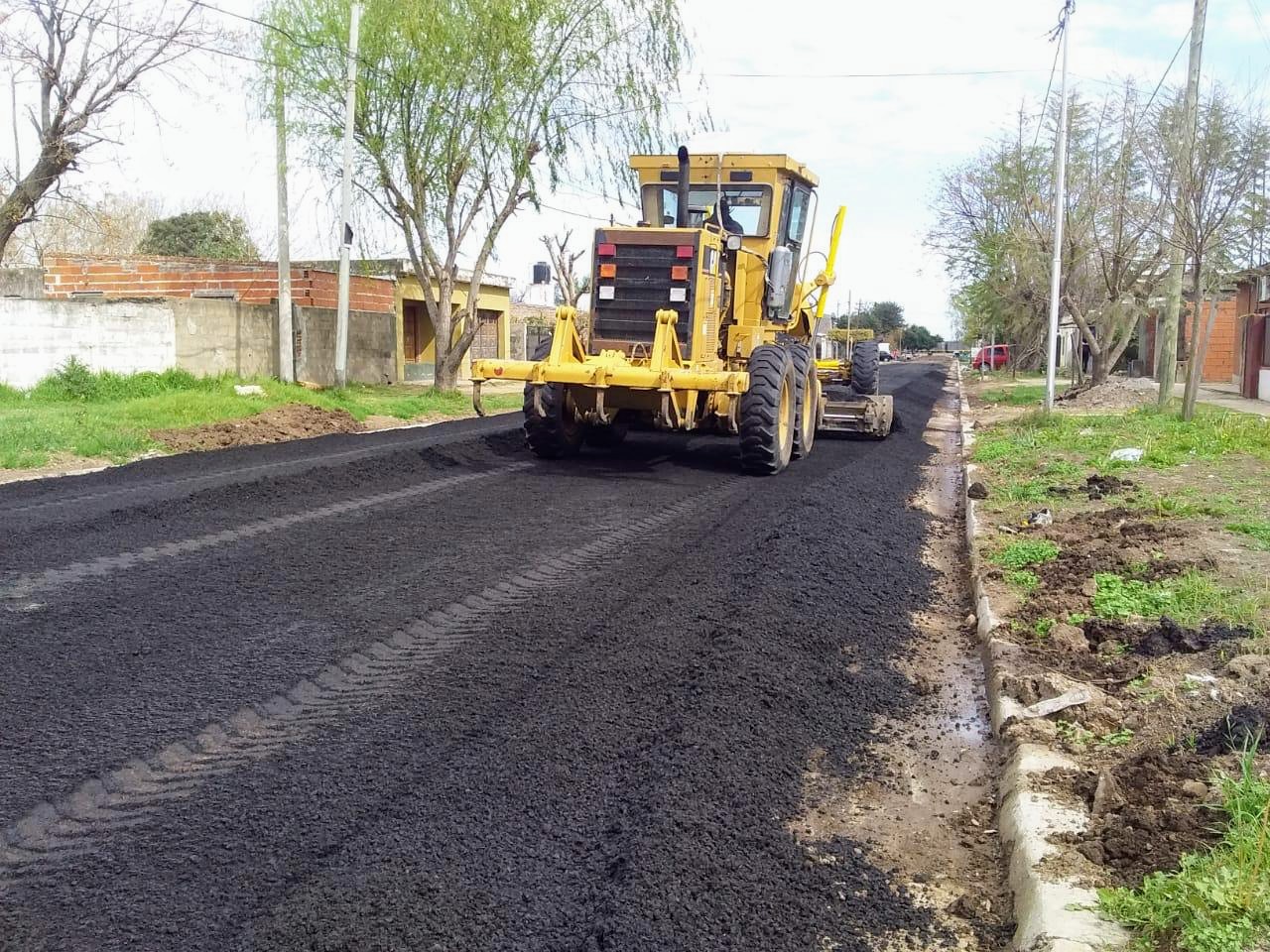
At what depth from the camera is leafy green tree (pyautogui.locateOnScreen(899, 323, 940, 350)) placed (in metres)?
110

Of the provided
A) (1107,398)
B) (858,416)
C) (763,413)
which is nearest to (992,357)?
(1107,398)

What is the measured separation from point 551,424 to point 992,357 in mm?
42845

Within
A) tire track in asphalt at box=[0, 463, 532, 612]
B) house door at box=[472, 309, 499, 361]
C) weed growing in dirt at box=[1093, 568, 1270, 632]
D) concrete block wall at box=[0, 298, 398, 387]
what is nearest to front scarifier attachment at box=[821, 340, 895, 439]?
tire track in asphalt at box=[0, 463, 532, 612]

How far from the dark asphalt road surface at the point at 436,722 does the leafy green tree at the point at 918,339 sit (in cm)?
10301

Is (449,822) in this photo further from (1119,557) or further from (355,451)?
(355,451)

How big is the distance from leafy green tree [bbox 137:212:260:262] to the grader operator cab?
32.2m

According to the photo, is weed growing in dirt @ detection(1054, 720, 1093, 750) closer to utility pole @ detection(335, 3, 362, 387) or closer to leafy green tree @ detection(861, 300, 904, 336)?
utility pole @ detection(335, 3, 362, 387)

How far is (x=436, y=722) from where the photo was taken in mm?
4422

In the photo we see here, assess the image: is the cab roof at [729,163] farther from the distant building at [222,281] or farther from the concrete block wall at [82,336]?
the distant building at [222,281]

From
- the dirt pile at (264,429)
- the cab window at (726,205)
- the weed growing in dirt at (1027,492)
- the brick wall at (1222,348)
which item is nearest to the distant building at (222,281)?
the dirt pile at (264,429)

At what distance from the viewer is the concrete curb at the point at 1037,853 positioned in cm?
292

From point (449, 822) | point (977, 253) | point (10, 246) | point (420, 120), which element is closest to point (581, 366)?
point (449, 822)

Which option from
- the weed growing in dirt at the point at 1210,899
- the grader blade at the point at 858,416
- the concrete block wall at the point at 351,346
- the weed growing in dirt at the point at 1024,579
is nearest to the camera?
the weed growing in dirt at the point at 1210,899

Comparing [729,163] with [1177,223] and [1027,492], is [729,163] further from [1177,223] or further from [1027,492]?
[1177,223]
